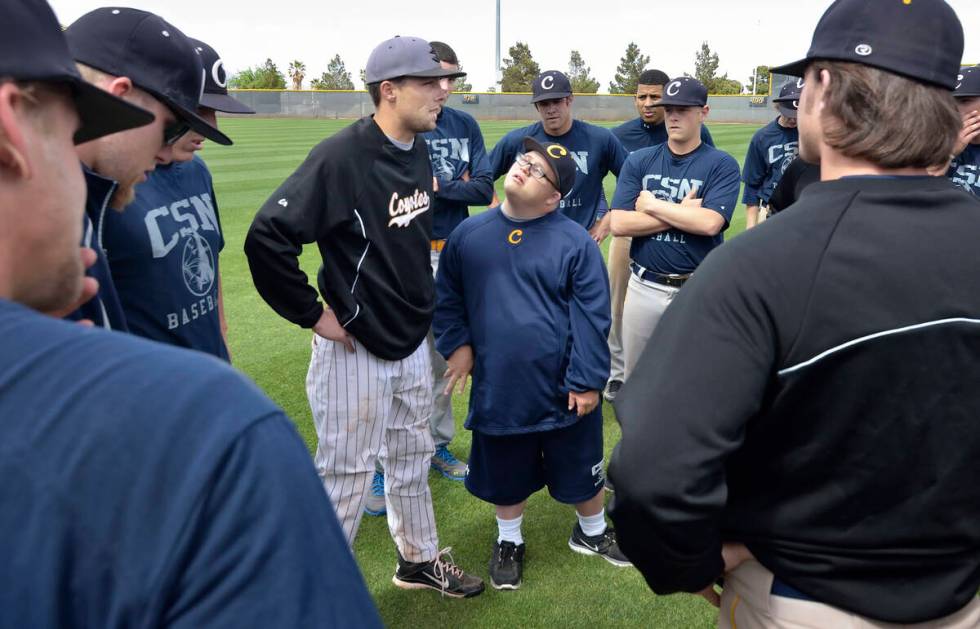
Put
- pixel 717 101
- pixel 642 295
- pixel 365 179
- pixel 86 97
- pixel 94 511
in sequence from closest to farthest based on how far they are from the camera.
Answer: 1. pixel 94 511
2. pixel 86 97
3. pixel 365 179
4. pixel 642 295
5. pixel 717 101

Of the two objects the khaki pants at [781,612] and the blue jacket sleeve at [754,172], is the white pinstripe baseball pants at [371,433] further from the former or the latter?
the blue jacket sleeve at [754,172]

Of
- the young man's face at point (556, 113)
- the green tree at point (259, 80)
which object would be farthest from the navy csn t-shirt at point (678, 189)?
the green tree at point (259, 80)

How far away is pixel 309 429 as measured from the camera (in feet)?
16.3

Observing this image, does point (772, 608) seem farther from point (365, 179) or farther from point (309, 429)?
point (309, 429)

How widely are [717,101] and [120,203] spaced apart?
41756 mm

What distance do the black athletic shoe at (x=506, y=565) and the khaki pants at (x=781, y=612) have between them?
1891 mm

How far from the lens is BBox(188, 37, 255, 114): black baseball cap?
297 centimetres

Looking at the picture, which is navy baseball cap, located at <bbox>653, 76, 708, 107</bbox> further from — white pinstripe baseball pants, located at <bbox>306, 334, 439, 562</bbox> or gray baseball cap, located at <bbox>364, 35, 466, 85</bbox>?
white pinstripe baseball pants, located at <bbox>306, 334, 439, 562</bbox>

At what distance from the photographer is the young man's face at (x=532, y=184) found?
11.0ft

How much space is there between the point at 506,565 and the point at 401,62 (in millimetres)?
2363

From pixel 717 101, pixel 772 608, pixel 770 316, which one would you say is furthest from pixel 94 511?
pixel 717 101

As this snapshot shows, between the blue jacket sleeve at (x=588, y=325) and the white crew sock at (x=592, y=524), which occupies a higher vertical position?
the blue jacket sleeve at (x=588, y=325)

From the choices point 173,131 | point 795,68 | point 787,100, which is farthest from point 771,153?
point 173,131

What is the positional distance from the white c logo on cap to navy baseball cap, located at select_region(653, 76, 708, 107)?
2804mm
